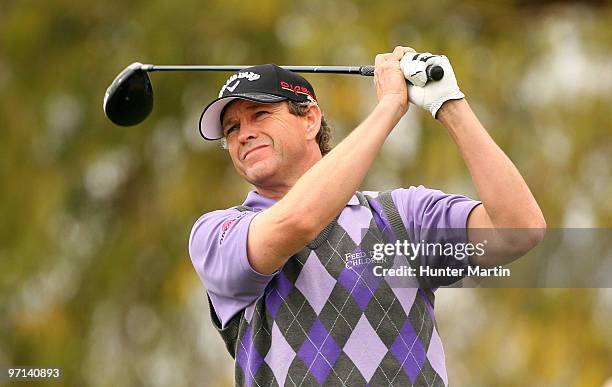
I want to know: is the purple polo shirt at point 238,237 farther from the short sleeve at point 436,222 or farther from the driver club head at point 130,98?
the driver club head at point 130,98

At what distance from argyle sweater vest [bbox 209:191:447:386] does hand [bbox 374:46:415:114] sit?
0.35 meters

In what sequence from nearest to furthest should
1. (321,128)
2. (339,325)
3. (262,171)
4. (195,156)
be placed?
(339,325)
(262,171)
(321,128)
(195,156)

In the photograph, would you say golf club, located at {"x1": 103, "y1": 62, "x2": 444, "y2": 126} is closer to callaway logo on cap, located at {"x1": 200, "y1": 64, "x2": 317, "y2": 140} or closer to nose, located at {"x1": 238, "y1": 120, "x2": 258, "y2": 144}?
callaway logo on cap, located at {"x1": 200, "y1": 64, "x2": 317, "y2": 140}

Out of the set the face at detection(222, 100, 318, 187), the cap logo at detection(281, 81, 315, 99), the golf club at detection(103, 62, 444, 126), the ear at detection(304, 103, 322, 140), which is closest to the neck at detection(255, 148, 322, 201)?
the face at detection(222, 100, 318, 187)

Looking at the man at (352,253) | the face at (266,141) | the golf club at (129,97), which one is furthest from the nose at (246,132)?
the golf club at (129,97)

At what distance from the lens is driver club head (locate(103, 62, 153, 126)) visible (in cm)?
464

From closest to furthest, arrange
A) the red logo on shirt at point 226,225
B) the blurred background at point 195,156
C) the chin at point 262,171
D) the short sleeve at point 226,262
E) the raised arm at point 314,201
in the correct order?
the raised arm at point 314,201 → the short sleeve at point 226,262 → the red logo on shirt at point 226,225 → the chin at point 262,171 → the blurred background at point 195,156

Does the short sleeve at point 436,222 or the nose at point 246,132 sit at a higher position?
the nose at point 246,132

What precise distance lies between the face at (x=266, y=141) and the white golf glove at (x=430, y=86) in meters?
0.43

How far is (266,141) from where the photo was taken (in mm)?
3986

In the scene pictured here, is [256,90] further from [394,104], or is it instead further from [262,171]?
[394,104]

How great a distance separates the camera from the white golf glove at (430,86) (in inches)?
147

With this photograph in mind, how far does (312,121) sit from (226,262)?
653 mm

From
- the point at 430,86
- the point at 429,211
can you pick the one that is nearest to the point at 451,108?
the point at 430,86
